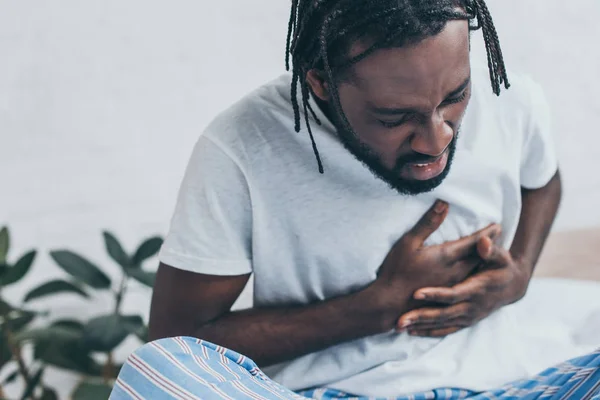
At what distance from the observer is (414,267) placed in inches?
43.4

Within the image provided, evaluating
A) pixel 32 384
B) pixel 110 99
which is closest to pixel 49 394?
pixel 32 384

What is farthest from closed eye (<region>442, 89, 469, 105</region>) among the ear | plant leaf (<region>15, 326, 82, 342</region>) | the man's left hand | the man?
plant leaf (<region>15, 326, 82, 342</region>)

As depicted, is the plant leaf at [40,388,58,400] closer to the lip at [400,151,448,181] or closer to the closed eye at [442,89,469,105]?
the lip at [400,151,448,181]

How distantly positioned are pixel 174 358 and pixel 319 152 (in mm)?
337

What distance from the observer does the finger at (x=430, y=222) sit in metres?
1.11

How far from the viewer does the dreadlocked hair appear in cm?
89

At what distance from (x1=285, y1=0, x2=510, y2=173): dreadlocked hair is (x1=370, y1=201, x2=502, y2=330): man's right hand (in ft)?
0.66

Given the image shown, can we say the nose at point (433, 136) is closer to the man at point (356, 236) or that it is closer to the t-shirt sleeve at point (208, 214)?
the man at point (356, 236)

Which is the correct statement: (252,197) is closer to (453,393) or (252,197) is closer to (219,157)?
(219,157)

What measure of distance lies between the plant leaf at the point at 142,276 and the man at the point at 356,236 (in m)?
0.42

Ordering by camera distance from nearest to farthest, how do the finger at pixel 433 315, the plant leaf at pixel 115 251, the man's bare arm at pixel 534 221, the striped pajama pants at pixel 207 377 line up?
1. the striped pajama pants at pixel 207 377
2. the finger at pixel 433 315
3. the man's bare arm at pixel 534 221
4. the plant leaf at pixel 115 251

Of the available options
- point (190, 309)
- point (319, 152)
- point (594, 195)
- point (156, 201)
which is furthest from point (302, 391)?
point (594, 195)

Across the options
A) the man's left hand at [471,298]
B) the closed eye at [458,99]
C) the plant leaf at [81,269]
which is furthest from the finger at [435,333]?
the plant leaf at [81,269]

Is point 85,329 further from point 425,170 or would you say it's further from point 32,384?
point 425,170
